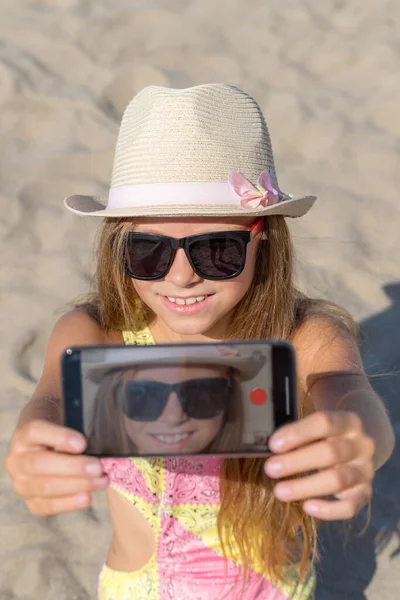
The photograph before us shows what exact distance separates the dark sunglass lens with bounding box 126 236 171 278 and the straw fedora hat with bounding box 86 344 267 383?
0.47 m

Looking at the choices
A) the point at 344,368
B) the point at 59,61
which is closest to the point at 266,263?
the point at 344,368

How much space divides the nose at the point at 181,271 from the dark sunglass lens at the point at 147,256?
0.02 m

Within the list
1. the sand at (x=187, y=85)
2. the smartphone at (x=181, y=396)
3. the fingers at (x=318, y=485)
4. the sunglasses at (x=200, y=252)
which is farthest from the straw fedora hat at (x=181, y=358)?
the sand at (x=187, y=85)

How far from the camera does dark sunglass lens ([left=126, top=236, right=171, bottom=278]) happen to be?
170cm

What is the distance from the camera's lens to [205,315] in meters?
1.78

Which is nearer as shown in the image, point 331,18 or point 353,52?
point 353,52

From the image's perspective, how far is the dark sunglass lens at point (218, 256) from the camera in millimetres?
1679

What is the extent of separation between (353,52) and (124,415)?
429cm

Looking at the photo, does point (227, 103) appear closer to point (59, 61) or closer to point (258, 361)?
point (258, 361)

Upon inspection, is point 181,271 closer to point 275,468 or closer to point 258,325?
point 258,325

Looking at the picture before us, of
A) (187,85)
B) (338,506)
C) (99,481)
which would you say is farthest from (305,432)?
(187,85)

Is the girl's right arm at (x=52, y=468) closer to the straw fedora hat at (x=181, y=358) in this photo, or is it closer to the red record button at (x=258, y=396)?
the straw fedora hat at (x=181, y=358)

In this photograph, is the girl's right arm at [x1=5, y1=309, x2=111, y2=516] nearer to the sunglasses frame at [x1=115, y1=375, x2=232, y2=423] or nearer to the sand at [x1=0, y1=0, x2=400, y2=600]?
the sunglasses frame at [x1=115, y1=375, x2=232, y2=423]

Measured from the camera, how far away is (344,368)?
1.70 m
